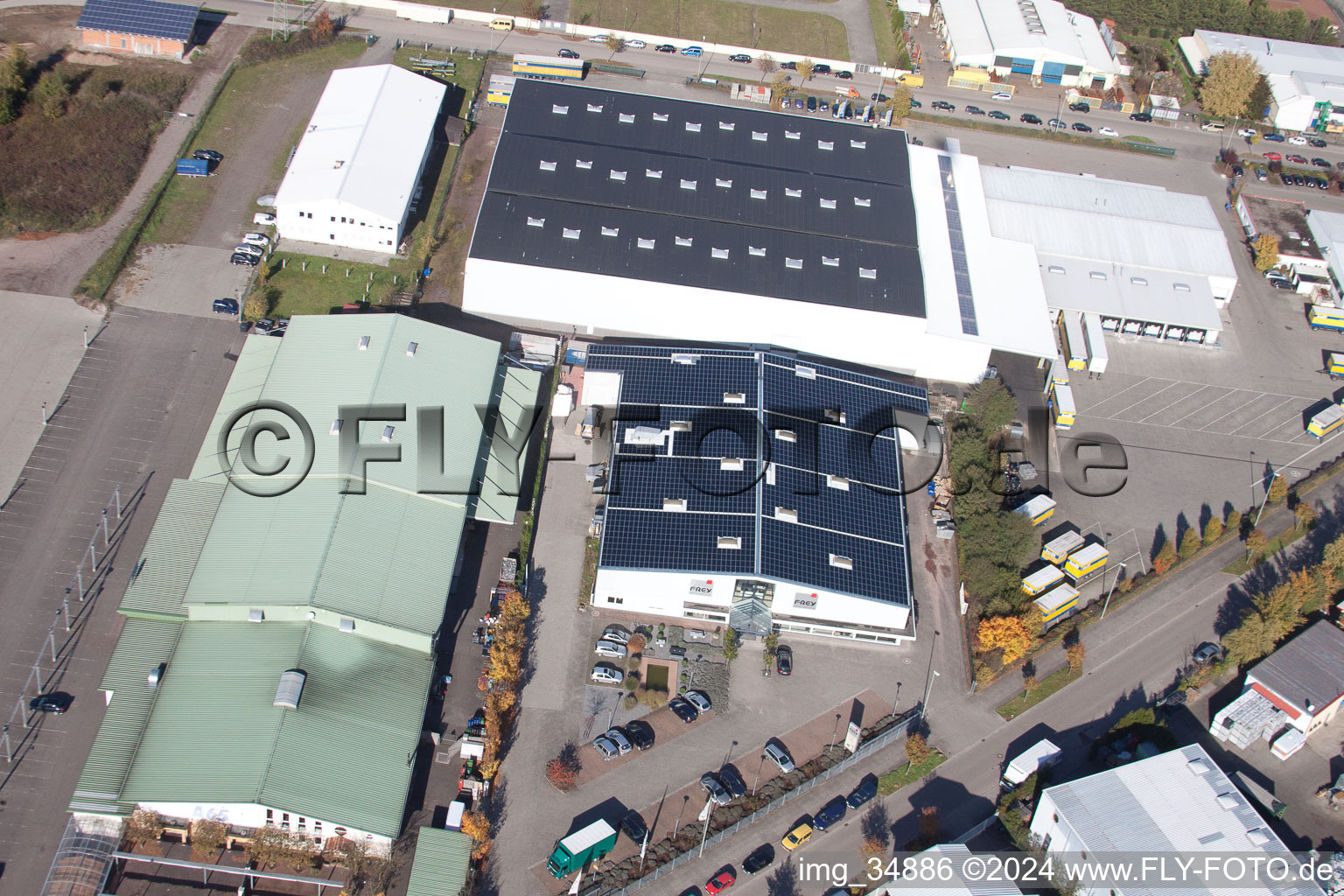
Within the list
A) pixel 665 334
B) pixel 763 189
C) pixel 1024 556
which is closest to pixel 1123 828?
pixel 1024 556

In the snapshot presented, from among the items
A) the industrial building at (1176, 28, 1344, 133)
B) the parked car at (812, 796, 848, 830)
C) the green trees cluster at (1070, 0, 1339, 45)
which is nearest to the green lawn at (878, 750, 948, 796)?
the parked car at (812, 796, 848, 830)

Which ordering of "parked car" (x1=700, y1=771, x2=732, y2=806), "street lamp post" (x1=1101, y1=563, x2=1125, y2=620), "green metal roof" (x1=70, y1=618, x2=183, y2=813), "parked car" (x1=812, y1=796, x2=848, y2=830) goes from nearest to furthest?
"green metal roof" (x1=70, y1=618, x2=183, y2=813) → "parked car" (x1=812, y1=796, x2=848, y2=830) → "parked car" (x1=700, y1=771, x2=732, y2=806) → "street lamp post" (x1=1101, y1=563, x2=1125, y2=620)

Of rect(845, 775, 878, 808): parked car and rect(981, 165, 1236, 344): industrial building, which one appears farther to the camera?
rect(981, 165, 1236, 344): industrial building

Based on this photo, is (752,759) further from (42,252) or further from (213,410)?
(42,252)

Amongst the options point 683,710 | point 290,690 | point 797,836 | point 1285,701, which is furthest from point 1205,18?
point 290,690

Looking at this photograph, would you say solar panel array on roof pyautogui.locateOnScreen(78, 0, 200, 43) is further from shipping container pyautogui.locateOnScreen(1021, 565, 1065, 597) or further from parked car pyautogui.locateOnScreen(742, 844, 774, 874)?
parked car pyautogui.locateOnScreen(742, 844, 774, 874)

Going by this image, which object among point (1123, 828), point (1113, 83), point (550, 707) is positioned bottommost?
point (1123, 828)

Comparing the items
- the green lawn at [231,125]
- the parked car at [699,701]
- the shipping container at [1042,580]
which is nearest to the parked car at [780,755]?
the parked car at [699,701]

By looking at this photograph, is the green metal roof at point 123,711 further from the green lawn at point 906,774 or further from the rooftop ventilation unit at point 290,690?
the green lawn at point 906,774
